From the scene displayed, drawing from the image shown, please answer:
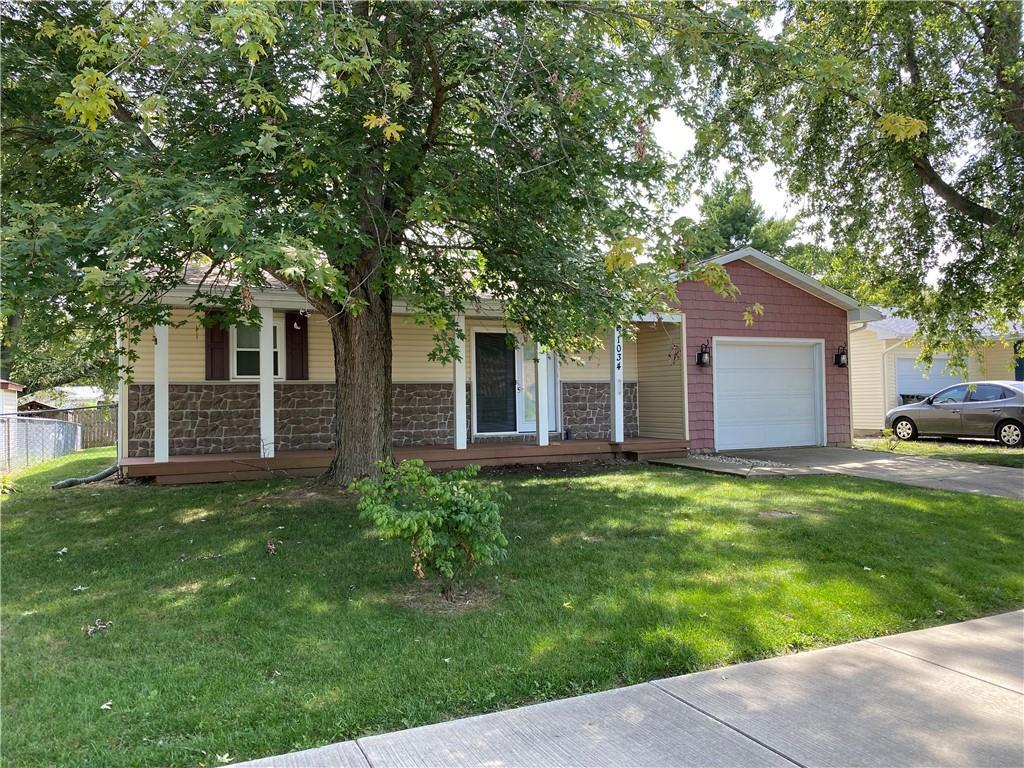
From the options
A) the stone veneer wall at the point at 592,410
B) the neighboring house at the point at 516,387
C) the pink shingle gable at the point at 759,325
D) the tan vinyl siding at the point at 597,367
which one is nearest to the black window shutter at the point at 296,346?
the neighboring house at the point at 516,387

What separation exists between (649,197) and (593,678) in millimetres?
4744

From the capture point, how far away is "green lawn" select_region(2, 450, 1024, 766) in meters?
2.98

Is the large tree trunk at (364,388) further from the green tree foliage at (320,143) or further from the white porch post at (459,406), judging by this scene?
the white porch post at (459,406)

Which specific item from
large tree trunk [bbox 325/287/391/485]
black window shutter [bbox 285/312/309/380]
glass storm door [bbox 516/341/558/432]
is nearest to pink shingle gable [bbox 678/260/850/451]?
glass storm door [bbox 516/341/558/432]

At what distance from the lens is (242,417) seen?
1060 centimetres

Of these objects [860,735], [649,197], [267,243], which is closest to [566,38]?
[649,197]

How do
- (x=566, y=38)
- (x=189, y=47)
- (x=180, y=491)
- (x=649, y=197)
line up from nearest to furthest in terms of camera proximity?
(x=189, y=47) < (x=566, y=38) < (x=649, y=197) < (x=180, y=491)

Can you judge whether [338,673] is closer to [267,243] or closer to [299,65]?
[267,243]

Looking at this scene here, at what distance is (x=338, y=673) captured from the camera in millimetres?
3324

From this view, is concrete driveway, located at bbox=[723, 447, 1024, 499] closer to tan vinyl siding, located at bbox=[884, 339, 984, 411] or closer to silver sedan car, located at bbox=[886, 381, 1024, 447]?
silver sedan car, located at bbox=[886, 381, 1024, 447]

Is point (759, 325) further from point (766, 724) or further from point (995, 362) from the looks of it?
point (995, 362)

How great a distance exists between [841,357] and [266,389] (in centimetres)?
1137

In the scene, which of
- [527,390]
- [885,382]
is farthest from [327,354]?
[885,382]

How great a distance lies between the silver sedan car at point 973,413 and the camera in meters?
13.8
